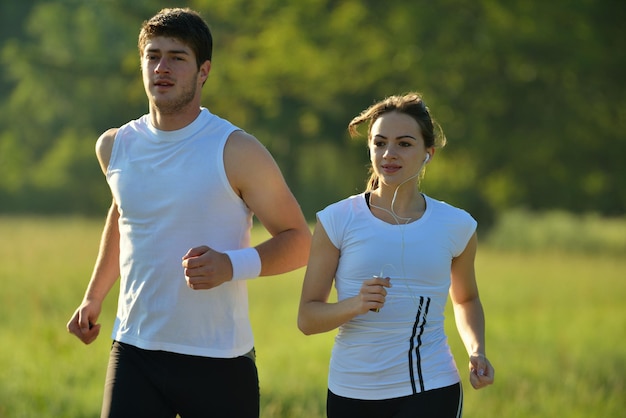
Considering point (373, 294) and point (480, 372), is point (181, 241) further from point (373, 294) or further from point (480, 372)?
point (480, 372)

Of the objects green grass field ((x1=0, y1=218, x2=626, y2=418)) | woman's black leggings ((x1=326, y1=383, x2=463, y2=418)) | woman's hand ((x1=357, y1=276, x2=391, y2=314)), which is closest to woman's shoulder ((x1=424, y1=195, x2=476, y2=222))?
woman's hand ((x1=357, y1=276, x2=391, y2=314))

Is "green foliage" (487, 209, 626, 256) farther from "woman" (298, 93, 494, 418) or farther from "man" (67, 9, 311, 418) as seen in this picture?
"man" (67, 9, 311, 418)

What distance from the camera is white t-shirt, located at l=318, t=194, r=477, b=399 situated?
3443 mm

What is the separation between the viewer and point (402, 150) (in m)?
3.61

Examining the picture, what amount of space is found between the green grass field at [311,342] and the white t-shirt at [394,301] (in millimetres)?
3465

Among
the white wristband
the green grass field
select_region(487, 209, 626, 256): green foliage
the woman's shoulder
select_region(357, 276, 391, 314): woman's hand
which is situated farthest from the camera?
select_region(487, 209, 626, 256): green foliage

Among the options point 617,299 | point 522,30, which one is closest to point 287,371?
point 617,299

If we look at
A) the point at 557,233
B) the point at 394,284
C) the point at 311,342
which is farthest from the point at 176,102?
the point at 557,233

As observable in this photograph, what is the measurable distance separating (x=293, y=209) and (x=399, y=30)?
18064 mm

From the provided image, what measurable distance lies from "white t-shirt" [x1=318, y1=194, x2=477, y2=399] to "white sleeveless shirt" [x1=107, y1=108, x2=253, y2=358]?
0.36 m

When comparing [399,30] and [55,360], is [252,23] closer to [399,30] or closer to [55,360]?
[399,30]

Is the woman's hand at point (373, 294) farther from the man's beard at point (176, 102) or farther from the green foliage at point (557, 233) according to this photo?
the green foliage at point (557, 233)

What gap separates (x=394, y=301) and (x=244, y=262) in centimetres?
52

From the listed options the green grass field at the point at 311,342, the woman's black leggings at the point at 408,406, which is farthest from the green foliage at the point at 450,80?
the woman's black leggings at the point at 408,406
